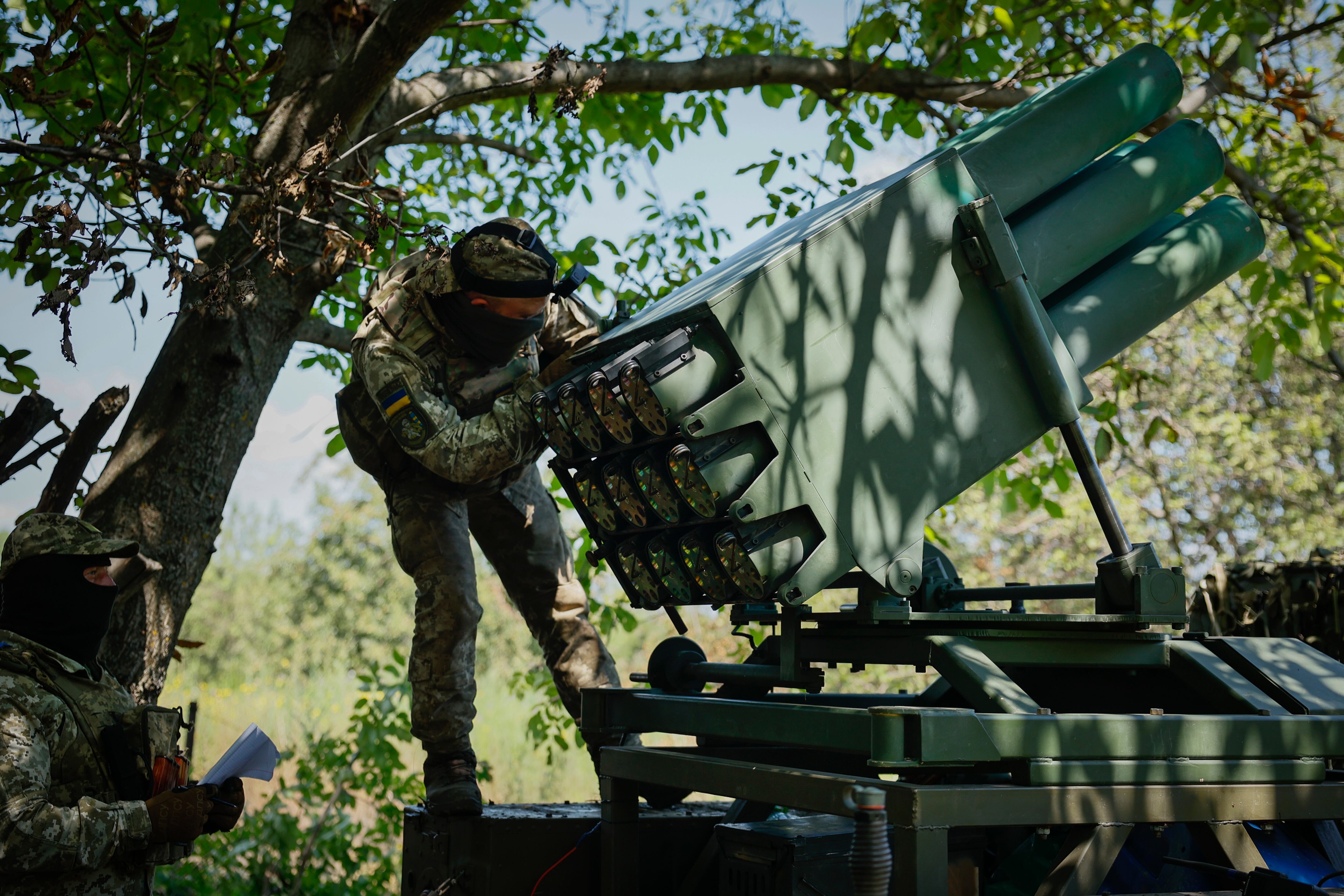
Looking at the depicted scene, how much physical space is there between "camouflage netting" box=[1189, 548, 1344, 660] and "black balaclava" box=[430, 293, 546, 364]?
10.5ft

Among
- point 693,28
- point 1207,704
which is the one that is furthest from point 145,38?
point 693,28

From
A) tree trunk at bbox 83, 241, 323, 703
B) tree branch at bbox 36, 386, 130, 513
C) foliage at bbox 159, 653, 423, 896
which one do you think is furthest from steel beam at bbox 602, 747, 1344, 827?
foliage at bbox 159, 653, 423, 896

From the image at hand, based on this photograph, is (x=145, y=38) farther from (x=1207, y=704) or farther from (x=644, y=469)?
(x=1207, y=704)

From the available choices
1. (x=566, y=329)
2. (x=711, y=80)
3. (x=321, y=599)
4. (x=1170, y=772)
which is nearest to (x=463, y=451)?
(x=566, y=329)

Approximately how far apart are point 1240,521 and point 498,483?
532 inches

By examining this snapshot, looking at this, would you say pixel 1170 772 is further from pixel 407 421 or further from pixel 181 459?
pixel 181 459

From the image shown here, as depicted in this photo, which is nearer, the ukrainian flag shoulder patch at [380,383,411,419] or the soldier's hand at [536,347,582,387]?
the soldier's hand at [536,347,582,387]

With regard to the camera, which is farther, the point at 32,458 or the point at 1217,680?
the point at 32,458

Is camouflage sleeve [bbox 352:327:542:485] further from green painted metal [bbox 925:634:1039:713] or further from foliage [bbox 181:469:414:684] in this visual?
foliage [bbox 181:469:414:684]

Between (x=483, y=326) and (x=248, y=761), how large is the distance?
139cm

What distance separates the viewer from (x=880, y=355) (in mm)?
2576

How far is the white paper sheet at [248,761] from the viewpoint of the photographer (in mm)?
2713

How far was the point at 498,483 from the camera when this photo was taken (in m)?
3.76

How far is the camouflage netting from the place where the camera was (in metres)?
4.71
